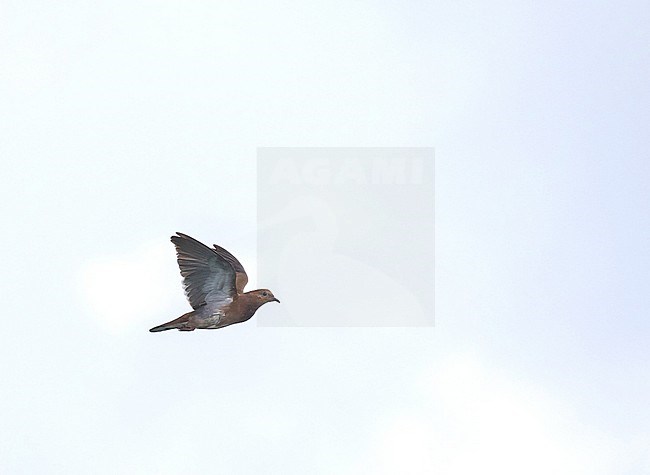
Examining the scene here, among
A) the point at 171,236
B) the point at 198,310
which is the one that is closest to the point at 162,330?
the point at 198,310

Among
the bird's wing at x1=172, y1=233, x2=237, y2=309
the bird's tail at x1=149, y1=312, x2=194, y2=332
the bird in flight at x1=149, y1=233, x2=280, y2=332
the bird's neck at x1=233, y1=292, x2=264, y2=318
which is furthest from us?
the bird's neck at x1=233, y1=292, x2=264, y2=318

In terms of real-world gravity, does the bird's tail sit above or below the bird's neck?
below

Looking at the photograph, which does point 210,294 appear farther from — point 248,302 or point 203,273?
point 248,302

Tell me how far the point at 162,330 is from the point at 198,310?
112 centimetres

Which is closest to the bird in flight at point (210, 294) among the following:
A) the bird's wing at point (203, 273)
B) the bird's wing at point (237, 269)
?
the bird's wing at point (203, 273)

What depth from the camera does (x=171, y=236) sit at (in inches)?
933

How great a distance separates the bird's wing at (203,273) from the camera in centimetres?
2366

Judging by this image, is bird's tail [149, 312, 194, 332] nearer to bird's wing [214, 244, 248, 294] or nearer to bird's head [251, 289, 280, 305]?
bird's wing [214, 244, 248, 294]

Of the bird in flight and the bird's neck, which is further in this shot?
the bird's neck

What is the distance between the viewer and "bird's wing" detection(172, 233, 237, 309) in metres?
23.7

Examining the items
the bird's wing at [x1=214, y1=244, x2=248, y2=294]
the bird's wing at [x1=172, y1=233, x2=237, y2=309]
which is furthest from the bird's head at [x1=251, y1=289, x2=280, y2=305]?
the bird's wing at [x1=214, y1=244, x2=248, y2=294]

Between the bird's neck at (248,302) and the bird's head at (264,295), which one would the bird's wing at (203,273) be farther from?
the bird's head at (264,295)

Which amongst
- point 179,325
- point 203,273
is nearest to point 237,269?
point 203,273

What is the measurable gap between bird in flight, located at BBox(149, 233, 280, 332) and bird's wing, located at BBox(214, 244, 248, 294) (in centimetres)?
55
